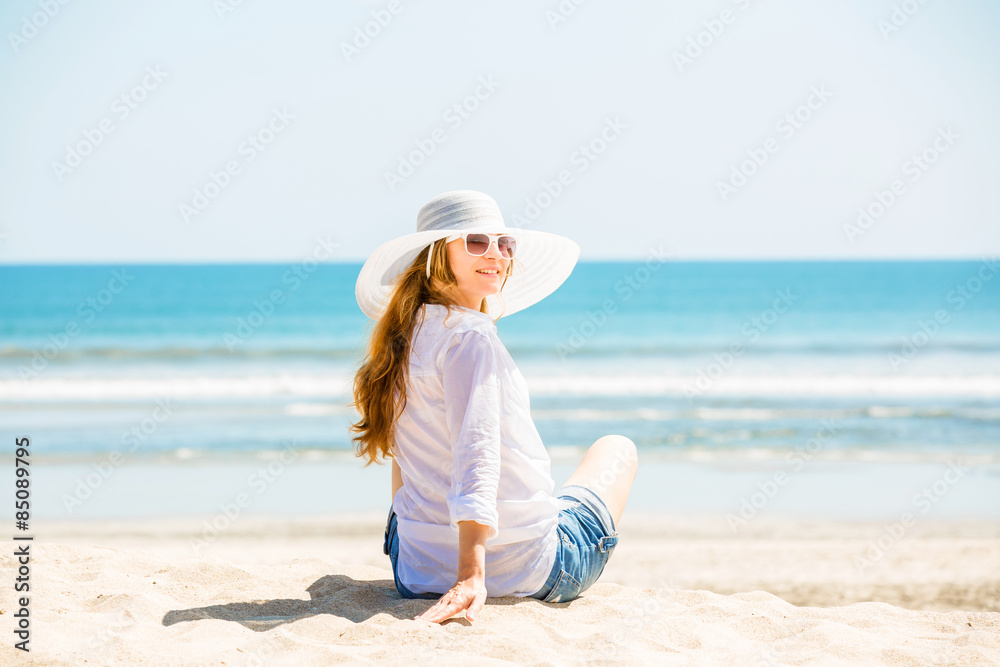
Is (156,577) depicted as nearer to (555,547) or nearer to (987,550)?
(555,547)

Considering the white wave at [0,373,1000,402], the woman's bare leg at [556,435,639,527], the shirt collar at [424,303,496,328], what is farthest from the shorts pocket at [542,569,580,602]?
the white wave at [0,373,1000,402]

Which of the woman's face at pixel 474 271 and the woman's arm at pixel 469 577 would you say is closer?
the woman's arm at pixel 469 577

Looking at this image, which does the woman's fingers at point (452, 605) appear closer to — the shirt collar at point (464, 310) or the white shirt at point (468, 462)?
the white shirt at point (468, 462)

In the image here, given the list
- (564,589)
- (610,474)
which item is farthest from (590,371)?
(564,589)

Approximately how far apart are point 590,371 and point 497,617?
1308 cm

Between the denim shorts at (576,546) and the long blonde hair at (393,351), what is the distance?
1.48ft

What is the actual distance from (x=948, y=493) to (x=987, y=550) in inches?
72.6

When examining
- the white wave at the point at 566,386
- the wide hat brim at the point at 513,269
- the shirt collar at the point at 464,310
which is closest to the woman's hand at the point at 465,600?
the shirt collar at the point at 464,310

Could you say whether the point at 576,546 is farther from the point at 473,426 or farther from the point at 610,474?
the point at 473,426

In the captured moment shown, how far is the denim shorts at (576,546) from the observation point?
2.94 metres

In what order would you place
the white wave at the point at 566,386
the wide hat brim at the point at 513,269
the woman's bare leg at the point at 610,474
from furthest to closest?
the white wave at the point at 566,386
the woman's bare leg at the point at 610,474
the wide hat brim at the point at 513,269

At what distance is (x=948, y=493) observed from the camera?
6789mm

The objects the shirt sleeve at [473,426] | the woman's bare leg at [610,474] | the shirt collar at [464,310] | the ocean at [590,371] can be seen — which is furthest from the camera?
the ocean at [590,371]

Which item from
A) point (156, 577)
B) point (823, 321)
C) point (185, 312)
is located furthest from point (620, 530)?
point (185, 312)
